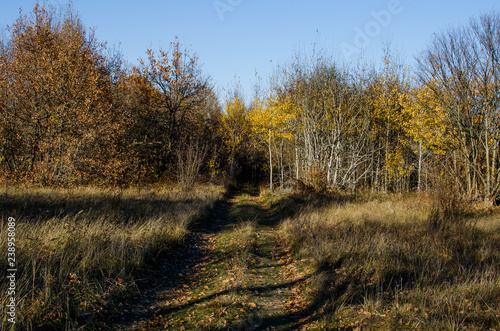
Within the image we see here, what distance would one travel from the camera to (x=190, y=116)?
25.4 m

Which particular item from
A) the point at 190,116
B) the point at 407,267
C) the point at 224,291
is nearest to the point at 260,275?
the point at 224,291

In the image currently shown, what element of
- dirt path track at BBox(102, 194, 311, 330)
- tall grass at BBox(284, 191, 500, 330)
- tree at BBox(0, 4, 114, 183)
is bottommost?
dirt path track at BBox(102, 194, 311, 330)

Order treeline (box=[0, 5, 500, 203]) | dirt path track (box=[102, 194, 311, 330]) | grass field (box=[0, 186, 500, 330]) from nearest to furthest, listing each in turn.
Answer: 1. grass field (box=[0, 186, 500, 330])
2. dirt path track (box=[102, 194, 311, 330])
3. treeline (box=[0, 5, 500, 203])

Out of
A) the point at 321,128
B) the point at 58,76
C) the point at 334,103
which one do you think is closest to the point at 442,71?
the point at 334,103

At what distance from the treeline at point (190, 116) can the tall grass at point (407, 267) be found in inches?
95.0

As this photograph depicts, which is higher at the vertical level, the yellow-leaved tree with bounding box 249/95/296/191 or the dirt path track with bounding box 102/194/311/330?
the yellow-leaved tree with bounding box 249/95/296/191

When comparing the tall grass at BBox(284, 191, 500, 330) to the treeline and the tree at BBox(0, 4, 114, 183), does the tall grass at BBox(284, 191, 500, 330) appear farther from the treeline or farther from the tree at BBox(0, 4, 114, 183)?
the tree at BBox(0, 4, 114, 183)

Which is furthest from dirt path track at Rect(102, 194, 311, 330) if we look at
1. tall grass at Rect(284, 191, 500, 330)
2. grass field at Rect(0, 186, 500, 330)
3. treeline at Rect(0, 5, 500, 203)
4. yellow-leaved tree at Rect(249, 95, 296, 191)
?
yellow-leaved tree at Rect(249, 95, 296, 191)

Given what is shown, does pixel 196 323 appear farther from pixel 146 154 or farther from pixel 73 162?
pixel 146 154

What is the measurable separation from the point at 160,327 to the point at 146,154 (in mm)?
20162

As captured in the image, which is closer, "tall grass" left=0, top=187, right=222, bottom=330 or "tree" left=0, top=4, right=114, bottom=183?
"tall grass" left=0, top=187, right=222, bottom=330

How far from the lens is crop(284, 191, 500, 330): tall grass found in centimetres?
392

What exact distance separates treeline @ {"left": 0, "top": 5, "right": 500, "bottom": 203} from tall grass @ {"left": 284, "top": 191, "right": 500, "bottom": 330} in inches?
95.0

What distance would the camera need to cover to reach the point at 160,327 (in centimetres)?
403
